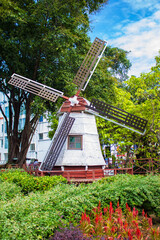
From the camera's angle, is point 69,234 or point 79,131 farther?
point 79,131

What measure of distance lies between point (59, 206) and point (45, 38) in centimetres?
1484

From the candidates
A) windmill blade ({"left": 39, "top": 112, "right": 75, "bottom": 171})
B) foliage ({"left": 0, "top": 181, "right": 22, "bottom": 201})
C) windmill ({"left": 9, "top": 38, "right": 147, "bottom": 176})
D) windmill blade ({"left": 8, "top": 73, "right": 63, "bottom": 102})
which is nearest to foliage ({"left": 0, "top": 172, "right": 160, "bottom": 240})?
foliage ({"left": 0, "top": 181, "right": 22, "bottom": 201})

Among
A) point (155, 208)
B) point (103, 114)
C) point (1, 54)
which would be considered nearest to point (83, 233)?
point (155, 208)

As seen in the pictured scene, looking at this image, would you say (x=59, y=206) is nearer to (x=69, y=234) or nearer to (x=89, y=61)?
(x=69, y=234)

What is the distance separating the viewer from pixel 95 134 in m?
17.8

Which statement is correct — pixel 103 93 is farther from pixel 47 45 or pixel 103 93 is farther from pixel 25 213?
pixel 25 213

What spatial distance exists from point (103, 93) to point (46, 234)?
56.5 ft

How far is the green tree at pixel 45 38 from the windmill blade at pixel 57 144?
10.9ft

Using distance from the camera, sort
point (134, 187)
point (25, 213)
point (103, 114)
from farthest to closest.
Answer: point (103, 114), point (134, 187), point (25, 213)

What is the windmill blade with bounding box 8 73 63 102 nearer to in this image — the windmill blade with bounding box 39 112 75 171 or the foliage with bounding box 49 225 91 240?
the windmill blade with bounding box 39 112 75 171

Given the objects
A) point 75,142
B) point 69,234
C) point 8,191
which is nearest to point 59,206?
point 69,234

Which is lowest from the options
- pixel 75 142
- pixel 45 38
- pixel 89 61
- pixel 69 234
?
pixel 69 234

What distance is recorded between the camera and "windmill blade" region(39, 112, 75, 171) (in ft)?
52.3

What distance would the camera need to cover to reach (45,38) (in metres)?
19.1
